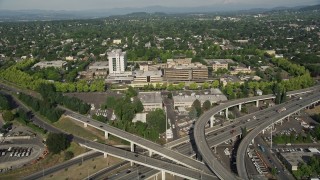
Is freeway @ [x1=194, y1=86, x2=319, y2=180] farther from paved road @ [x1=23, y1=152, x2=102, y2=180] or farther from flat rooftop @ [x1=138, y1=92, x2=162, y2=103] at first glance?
paved road @ [x1=23, y1=152, x2=102, y2=180]

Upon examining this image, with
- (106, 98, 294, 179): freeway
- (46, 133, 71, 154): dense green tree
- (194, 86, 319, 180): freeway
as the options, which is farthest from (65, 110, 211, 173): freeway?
(46, 133, 71, 154): dense green tree

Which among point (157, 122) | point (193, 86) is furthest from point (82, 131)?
point (193, 86)

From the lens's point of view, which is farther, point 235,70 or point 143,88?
point 235,70

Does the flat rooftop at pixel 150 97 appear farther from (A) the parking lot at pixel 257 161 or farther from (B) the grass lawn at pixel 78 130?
(A) the parking lot at pixel 257 161

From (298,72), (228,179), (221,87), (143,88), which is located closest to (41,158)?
(228,179)

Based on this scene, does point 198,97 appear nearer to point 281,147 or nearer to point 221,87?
point 221,87

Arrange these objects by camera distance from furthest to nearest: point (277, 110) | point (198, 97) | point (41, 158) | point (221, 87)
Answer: point (221, 87) < point (198, 97) < point (277, 110) < point (41, 158)
